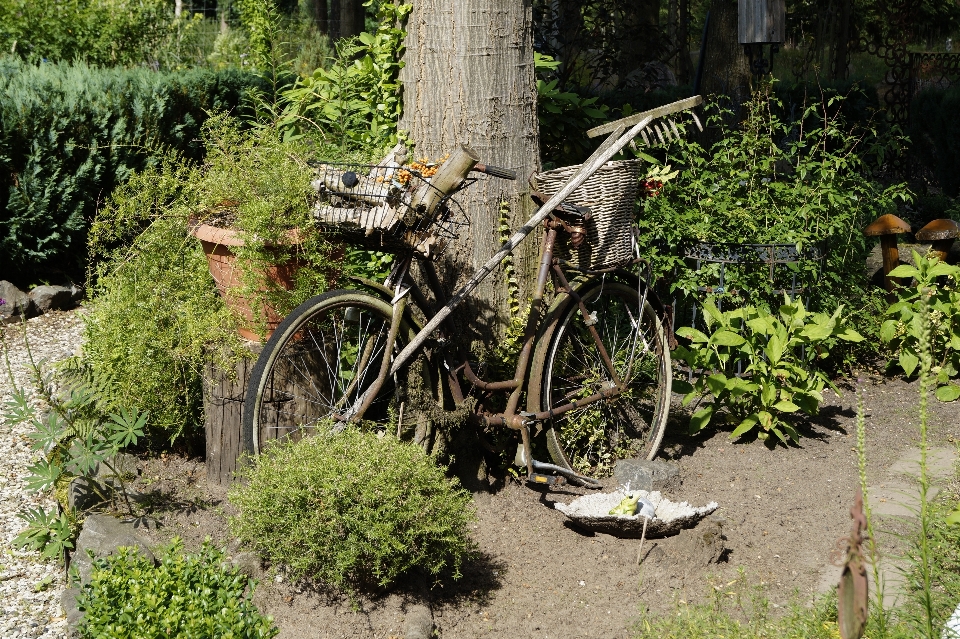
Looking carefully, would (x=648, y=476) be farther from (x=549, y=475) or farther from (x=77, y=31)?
(x=77, y=31)

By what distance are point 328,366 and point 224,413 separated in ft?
1.71

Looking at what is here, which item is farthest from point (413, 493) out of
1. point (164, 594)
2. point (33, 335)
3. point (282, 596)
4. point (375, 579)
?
point (33, 335)

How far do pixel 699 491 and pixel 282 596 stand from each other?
1.95 metres

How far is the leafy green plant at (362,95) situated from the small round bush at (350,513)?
178cm

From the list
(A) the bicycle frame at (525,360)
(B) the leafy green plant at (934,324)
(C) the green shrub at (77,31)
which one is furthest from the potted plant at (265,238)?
(C) the green shrub at (77,31)

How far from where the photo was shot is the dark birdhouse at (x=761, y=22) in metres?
6.68

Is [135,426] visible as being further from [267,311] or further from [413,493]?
[413,493]

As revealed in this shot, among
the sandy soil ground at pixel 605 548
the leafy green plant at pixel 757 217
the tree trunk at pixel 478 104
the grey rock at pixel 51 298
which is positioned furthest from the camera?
the grey rock at pixel 51 298

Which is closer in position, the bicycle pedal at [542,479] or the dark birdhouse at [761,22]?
the bicycle pedal at [542,479]

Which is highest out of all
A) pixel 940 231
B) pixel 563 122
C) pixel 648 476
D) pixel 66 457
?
pixel 563 122

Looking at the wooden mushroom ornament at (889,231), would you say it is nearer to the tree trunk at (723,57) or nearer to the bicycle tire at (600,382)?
the bicycle tire at (600,382)

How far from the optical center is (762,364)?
4.57 m

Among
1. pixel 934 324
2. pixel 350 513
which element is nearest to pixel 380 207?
pixel 350 513

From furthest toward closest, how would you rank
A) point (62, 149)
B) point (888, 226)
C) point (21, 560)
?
point (62, 149), point (888, 226), point (21, 560)
